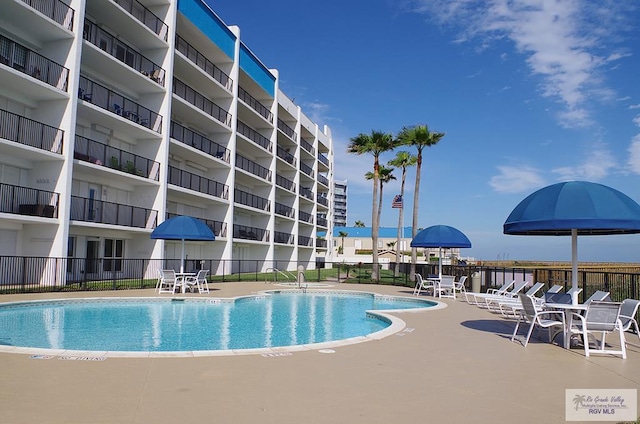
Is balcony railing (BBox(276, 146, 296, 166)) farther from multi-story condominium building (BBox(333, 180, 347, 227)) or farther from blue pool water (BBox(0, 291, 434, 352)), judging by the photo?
multi-story condominium building (BBox(333, 180, 347, 227))

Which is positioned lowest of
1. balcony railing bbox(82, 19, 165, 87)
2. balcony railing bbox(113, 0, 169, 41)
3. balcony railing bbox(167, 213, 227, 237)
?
balcony railing bbox(167, 213, 227, 237)

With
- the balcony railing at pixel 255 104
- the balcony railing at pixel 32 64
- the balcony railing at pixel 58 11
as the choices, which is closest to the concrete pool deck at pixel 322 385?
the balcony railing at pixel 32 64

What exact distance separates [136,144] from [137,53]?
16.4 ft

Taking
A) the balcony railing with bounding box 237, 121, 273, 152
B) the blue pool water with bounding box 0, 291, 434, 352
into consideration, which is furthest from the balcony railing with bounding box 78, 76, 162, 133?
the blue pool water with bounding box 0, 291, 434, 352

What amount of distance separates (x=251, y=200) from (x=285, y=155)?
893 cm

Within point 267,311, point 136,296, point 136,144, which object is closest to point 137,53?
point 136,144

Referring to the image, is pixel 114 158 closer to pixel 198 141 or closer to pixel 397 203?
pixel 198 141

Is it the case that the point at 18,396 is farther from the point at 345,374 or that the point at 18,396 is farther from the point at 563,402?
the point at 563,402

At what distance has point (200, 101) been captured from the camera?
3228cm

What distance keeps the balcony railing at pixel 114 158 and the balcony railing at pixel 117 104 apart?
1857mm

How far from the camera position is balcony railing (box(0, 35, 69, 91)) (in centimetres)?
1934

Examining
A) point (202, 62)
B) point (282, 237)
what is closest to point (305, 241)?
point (282, 237)

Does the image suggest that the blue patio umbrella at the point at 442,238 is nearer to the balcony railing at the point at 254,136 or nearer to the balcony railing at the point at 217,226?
the balcony railing at the point at 217,226

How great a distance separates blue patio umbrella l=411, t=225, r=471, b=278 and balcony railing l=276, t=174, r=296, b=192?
2694cm
